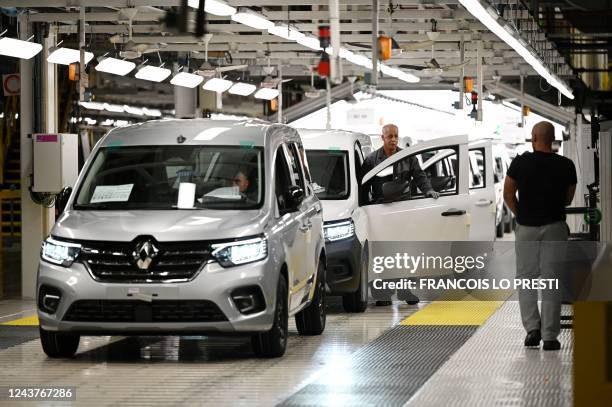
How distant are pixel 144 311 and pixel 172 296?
0.27m

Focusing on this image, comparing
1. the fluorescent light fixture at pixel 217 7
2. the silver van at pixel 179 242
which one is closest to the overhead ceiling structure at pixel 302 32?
the fluorescent light fixture at pixel 217 7

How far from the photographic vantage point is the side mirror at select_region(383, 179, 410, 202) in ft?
46.7

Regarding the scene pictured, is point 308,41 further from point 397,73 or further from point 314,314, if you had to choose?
point 314,314

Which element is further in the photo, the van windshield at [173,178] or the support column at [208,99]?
the support column at [208,99]

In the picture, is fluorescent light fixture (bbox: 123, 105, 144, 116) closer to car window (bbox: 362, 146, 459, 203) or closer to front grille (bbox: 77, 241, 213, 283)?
car window (bbox: 362, 146, 459, 203)

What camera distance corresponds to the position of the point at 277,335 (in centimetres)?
1089

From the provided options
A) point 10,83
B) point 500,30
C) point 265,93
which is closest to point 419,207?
point 500,30

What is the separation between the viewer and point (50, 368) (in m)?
10.5

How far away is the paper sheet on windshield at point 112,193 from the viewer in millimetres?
11273

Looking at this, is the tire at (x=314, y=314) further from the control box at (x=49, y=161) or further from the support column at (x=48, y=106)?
the support column at (x=48, y=106)

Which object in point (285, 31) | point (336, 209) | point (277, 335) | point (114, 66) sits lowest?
point (277, 335)

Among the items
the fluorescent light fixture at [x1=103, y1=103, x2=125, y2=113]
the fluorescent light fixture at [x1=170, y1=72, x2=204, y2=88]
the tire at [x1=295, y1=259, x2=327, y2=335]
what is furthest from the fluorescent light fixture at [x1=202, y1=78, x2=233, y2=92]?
the fluorescent light fixture at [x1=103, y1=103, x2=125, y2=113]

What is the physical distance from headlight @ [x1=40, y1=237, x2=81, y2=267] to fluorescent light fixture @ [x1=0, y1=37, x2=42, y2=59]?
204 inches

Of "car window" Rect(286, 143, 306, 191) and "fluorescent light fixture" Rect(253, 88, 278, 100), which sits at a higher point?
"fluorescent light fixture" Rect(253, 88, 278, 100)
